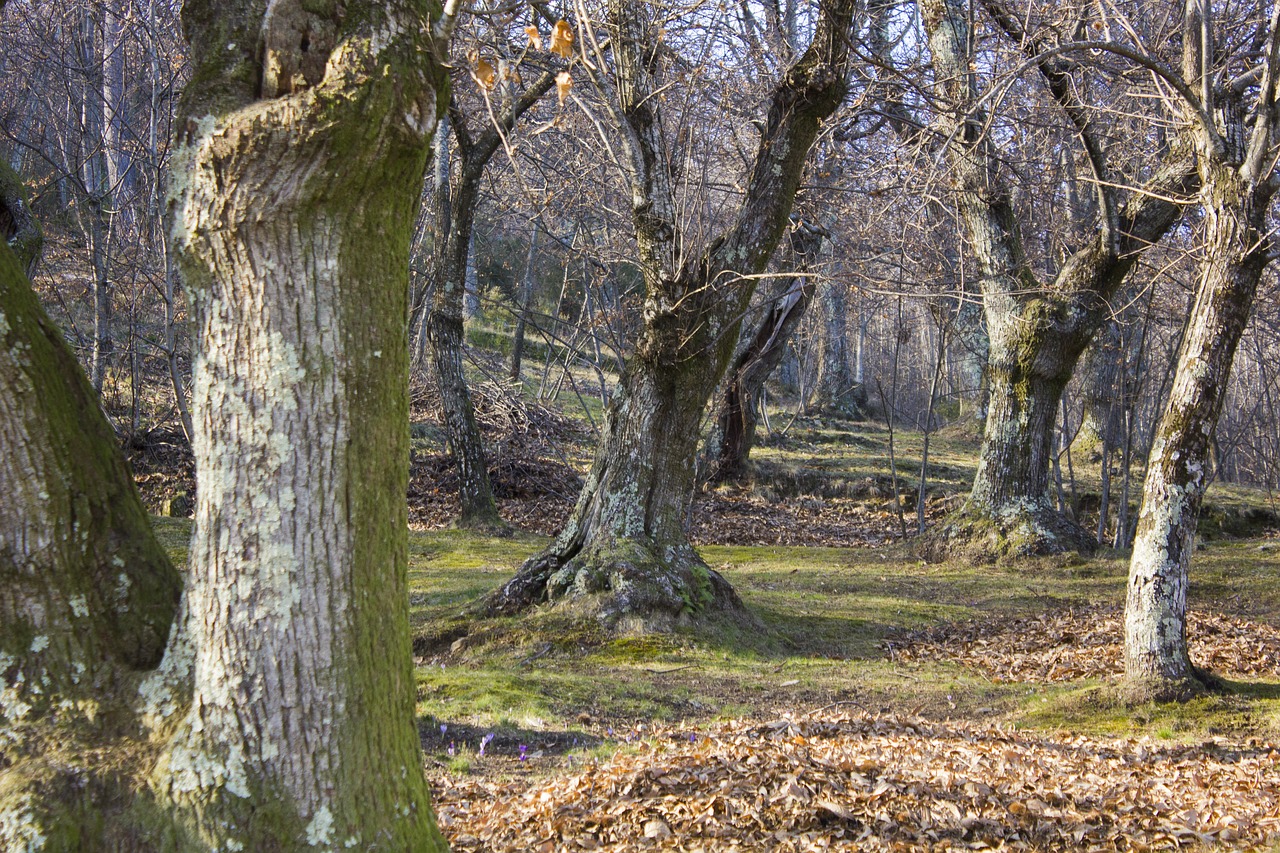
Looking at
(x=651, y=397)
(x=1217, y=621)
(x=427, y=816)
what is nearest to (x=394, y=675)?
(x=427, y=816)

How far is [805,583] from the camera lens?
9914 millimetres

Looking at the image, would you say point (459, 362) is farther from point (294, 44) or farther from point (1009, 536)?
point (294, 44)

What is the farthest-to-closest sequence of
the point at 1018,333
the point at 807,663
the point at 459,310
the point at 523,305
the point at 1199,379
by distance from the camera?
the point at 523,305 → the point at 459,310 → the point at 1018,333 → the point at 807,663 → the point at 1199,379

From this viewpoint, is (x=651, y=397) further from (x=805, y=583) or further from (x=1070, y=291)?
(x=1070, y=291)

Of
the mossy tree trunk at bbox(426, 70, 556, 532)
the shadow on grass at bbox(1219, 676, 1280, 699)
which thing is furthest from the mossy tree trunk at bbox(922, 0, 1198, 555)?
the mossy tree trunk at bbox(426, 70, 556, 532)

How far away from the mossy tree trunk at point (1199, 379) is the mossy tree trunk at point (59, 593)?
5.21m

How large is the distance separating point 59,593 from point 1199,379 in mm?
5626

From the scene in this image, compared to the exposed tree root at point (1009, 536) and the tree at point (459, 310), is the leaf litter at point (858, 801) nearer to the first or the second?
the exposed tree root at point (1009, 536)

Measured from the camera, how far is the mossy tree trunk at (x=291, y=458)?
2.48 metres

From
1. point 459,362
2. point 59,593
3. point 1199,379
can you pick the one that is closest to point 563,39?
point 59,593

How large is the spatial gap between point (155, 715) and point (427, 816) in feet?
2.59

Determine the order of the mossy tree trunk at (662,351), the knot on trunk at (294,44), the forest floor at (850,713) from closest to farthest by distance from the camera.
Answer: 1. the knot on trunk at (294,44)
2. the forest floor at (850,713)
3. the mossy tree trunk at (662,351)

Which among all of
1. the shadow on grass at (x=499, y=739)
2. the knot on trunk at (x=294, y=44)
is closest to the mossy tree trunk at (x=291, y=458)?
the knot on trunk at (x=294, y=44)

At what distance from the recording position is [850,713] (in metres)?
5.57
